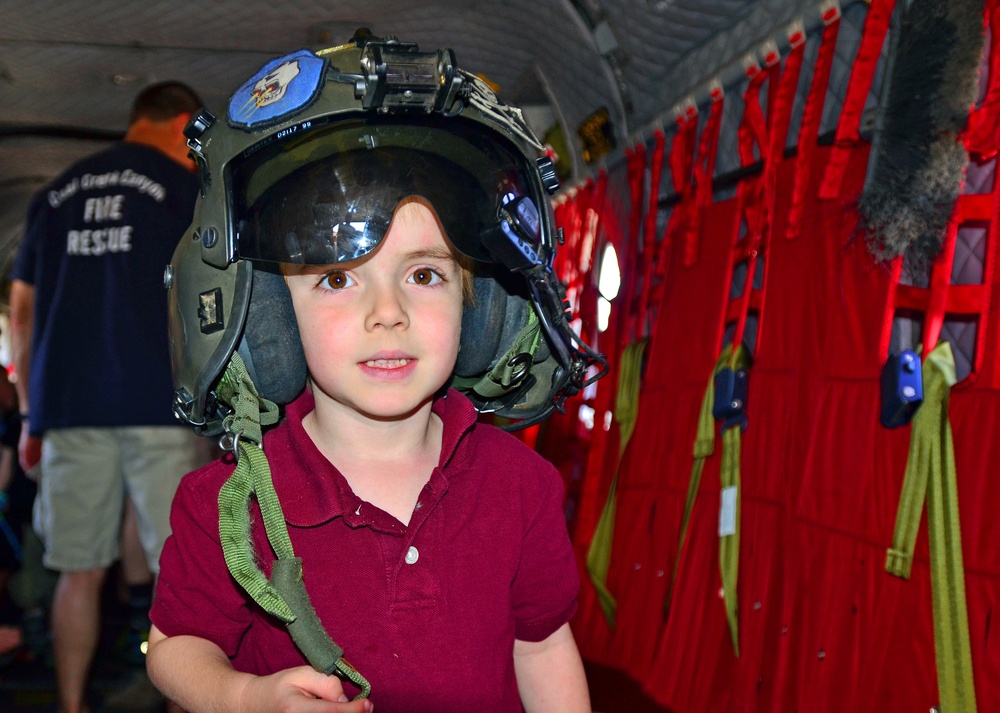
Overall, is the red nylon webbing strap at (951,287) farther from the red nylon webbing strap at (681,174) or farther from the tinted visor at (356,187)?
the red nylon webbing strap at (681,174)

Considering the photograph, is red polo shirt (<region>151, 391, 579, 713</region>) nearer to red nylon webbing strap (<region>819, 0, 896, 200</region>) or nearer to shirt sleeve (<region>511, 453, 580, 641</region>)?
shirt sleeve (<region>511, 453, 580, 641</region>)

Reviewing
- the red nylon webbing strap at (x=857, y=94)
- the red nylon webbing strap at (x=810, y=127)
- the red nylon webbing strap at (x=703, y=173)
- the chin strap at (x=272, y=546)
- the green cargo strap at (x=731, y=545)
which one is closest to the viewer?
the chin strap at (x=272, y=546)

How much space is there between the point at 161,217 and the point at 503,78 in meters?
2.60

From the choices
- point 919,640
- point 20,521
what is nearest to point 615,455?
point 919,640

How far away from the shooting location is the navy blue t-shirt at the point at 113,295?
3273mm

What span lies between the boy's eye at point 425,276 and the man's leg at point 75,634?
2.47 metres

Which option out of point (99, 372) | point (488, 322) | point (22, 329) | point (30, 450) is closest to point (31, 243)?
point (22, 329)

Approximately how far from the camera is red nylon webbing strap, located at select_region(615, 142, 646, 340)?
15.0 ft

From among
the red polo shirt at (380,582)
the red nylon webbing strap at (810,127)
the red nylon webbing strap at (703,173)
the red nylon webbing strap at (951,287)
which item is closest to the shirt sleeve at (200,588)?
the red polo shirt at (380,582)

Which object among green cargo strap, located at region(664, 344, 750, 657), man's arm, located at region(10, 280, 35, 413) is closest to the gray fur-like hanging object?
green cargo strap, located at region(664, 344, 750, 657)

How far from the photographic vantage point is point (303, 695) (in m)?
1.21

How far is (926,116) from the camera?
2465 mm

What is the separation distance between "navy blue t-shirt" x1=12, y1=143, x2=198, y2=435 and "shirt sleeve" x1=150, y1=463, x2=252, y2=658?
1956mm

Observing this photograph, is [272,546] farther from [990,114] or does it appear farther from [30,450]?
[30,450]
